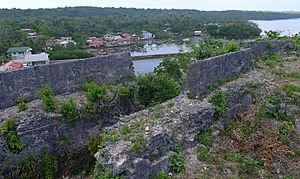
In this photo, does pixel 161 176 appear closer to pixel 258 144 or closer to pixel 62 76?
pixel 258 144

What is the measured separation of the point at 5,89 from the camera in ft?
26.6

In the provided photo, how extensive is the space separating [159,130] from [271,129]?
7.61 feet

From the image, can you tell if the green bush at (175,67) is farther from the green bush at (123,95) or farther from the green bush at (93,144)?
the green bush at (93,144)

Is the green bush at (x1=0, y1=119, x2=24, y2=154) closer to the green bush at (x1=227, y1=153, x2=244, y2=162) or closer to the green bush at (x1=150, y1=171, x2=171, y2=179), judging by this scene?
the green bush at (x1=150, y1=171, x2=171, y2=179)

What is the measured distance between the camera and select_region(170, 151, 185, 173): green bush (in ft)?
17.6

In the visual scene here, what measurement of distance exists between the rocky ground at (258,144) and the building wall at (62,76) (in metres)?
4.30

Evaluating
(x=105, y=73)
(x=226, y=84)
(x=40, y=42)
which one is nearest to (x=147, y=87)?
(x=105, y=73)

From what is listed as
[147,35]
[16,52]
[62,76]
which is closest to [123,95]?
[62,76]

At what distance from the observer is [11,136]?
7.32 meters

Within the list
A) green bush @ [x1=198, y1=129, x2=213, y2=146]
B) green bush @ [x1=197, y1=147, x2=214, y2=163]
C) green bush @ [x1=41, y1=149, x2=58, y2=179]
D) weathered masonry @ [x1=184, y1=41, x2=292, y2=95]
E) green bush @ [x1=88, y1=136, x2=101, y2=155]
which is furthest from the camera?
green bush @ [x1=88, y1=136, x2=101, y2=155]

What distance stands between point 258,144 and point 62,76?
5.48 metres

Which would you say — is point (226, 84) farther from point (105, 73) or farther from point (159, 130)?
point (105, 73)

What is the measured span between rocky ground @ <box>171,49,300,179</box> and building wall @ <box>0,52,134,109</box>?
430 centimetres

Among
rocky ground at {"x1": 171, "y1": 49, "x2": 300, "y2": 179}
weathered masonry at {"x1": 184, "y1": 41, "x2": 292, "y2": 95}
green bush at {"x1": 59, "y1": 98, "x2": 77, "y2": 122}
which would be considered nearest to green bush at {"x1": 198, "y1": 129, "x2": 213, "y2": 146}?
rocky ground at {"x1": 171, "y1": 49, "x2": 300, "y2": 179}
